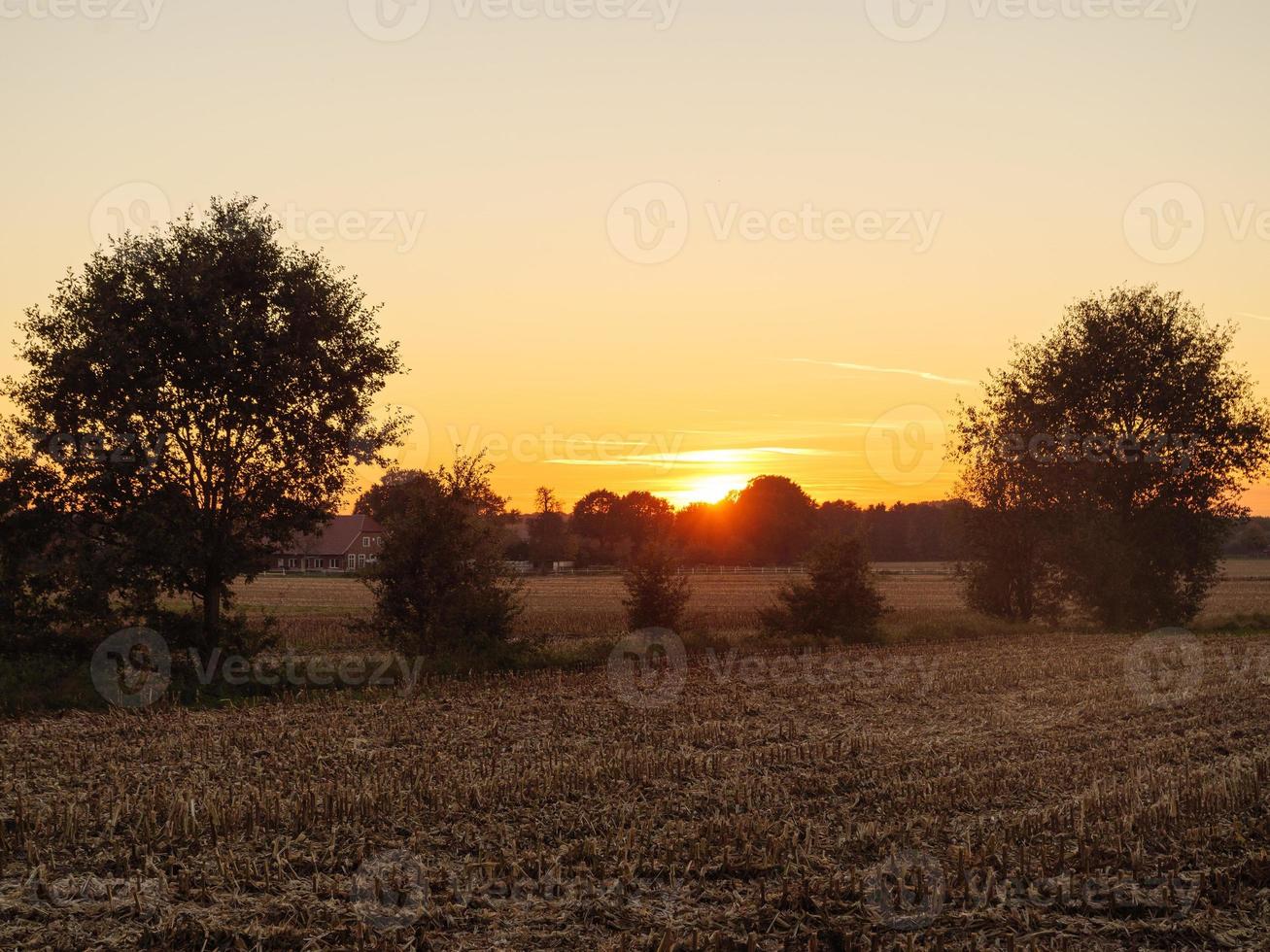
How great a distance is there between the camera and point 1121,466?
148 feet

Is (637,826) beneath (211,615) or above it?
beneath

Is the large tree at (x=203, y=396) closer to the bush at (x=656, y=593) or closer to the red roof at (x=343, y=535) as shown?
the bush at (x=656, y=593)

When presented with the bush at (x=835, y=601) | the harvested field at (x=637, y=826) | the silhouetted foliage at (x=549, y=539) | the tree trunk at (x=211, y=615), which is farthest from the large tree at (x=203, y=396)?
the silhouetted foliage at (x=549, y=539)

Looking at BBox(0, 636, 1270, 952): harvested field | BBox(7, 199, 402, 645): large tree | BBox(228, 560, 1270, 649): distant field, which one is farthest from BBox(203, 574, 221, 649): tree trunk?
BBox(228, 560, 1270, 649): distant field

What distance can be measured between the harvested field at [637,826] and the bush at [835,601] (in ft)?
46.3

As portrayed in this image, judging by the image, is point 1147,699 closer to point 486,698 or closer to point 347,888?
point 486,698

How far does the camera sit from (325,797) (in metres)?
12.4

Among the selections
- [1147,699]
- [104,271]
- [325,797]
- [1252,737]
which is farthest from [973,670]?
[104,271]

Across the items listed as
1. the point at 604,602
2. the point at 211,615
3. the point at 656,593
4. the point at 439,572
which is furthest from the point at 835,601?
the point at 604,602

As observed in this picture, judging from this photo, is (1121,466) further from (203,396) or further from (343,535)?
(343,535)

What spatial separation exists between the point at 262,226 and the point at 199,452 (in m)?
5.51

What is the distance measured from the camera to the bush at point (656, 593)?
1288 inches

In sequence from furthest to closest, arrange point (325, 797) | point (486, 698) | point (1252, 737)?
point (486, 698) < point (1252, 737) < point (325, 797)

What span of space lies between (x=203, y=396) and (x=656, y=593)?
47.4 ft
